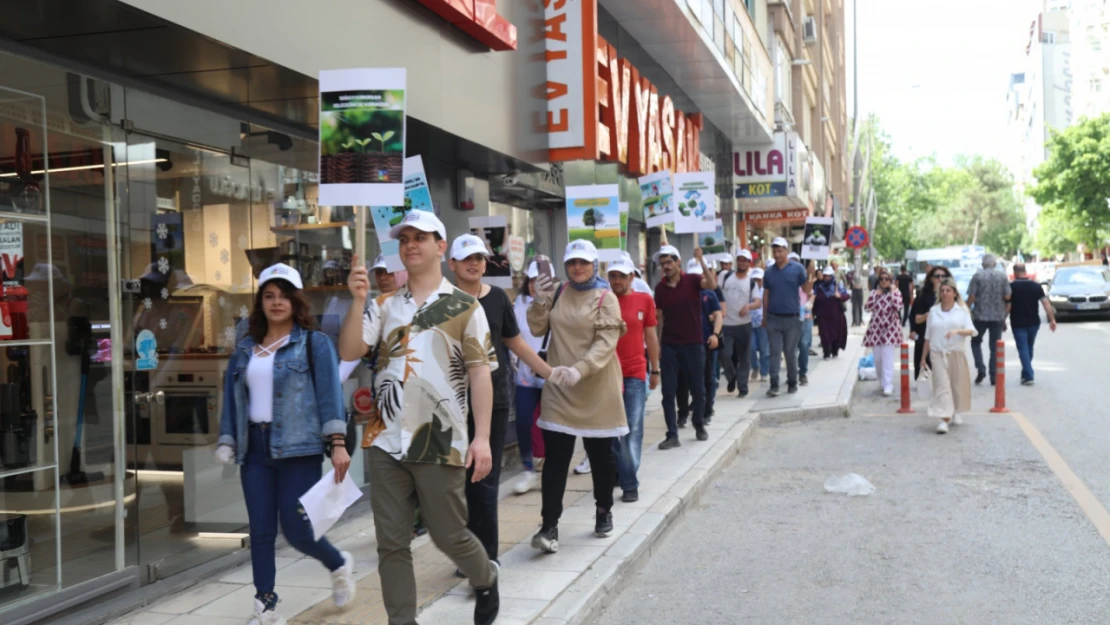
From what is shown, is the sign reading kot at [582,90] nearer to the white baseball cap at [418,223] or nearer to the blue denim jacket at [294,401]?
the blue denim jacket at [294,401]

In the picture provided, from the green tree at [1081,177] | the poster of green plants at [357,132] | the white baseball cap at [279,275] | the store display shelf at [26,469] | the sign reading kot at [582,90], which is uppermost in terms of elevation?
the green tree at [1081,177]

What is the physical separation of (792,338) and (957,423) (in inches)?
103

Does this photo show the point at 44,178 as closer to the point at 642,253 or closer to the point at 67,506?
the point at 67,506

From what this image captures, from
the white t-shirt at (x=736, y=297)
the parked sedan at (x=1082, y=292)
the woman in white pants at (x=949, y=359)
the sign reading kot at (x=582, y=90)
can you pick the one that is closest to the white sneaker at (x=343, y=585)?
the sign reading kot at (x=582, y=90)

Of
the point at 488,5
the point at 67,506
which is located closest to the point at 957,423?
the point at 488,5

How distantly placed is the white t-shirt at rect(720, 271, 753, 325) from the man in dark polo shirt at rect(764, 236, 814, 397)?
0.29 meters

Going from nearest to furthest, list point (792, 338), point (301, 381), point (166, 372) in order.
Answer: point (301, 381) → point (166, 372) → point (792, 338)

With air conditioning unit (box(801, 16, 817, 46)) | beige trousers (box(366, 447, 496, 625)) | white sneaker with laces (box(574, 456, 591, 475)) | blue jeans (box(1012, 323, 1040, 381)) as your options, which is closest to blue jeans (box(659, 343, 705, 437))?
white sneaker with laces (box(574, 456, 591, 475))

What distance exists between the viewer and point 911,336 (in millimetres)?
14789

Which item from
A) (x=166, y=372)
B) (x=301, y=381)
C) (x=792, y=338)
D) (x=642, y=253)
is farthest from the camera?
(x=642, y=253)

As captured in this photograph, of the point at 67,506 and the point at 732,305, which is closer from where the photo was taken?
the point at 67,506

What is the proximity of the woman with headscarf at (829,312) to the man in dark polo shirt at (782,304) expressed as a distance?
5353mm

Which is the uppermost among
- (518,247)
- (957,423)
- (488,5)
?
(488,5)

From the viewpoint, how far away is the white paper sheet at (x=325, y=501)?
16.0ft
